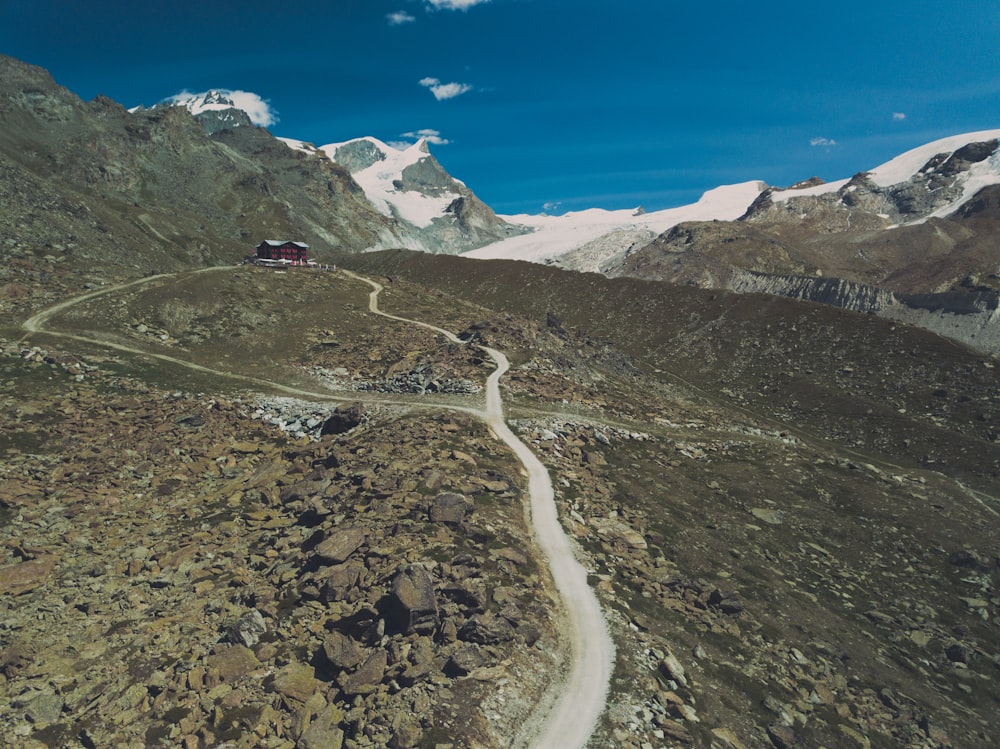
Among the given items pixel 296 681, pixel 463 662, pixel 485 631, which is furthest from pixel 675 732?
pixel 296 681

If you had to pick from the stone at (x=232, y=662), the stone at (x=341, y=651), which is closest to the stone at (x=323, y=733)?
the stone at (x=341, y=651)

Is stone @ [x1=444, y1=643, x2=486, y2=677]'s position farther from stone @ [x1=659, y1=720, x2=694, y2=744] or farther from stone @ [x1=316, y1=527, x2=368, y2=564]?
stone @ [x1=316, y1=527, x2=368, y2=564]

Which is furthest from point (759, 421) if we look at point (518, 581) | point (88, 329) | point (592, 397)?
point (88, 329)

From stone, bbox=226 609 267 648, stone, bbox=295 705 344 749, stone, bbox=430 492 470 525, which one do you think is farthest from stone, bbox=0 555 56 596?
stone, bbox=430 492 470 525

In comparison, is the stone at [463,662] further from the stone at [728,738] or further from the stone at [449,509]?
the stone at [728,738]

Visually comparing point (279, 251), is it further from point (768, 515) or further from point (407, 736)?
point (407, 736)

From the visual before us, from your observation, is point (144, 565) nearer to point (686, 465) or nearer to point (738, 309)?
point (686, 465)
